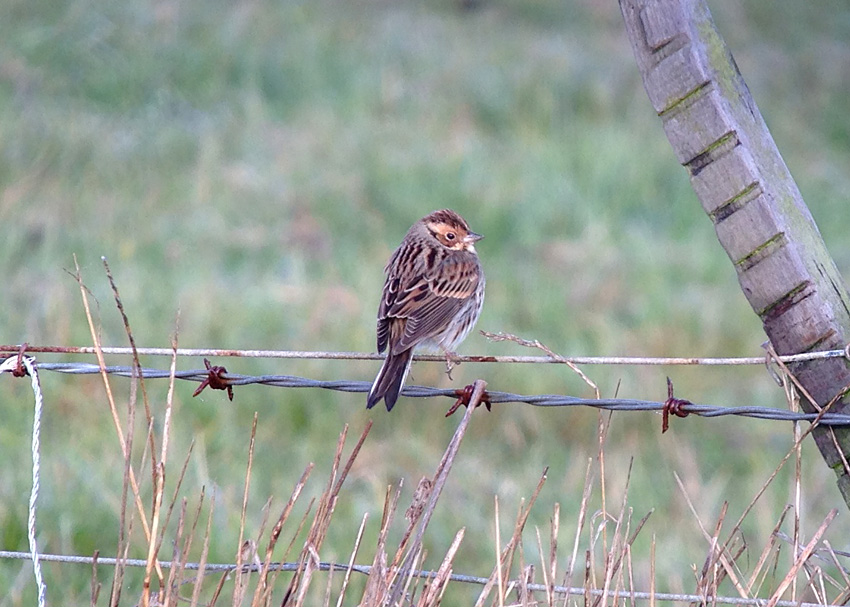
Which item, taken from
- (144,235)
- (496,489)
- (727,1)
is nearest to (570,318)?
(496,489)

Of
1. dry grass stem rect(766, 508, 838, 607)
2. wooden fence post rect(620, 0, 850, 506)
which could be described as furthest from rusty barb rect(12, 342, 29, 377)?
dry grass stem rect(766, 508, 838, 607)

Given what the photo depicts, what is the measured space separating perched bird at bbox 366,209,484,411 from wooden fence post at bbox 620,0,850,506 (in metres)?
1.73

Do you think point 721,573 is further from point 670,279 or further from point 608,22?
point 608,22

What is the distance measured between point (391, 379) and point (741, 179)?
1.78m

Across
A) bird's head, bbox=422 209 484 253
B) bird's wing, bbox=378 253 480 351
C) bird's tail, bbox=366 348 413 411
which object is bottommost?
bird's tail, bbox=366 348 413 411

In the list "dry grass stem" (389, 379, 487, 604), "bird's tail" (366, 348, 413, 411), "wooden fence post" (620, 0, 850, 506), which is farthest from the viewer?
"bird's tail" (366, 348, 413, 411)

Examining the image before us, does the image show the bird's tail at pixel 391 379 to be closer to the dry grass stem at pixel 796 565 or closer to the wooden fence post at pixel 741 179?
the wooden fence post at pixel 741 179

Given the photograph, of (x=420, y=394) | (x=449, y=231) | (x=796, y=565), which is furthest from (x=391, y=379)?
(x=796, y=565)

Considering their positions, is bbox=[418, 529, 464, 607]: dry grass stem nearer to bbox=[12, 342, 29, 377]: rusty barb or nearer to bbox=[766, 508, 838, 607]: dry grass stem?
bbox=[766, 508, 838, 607]: dry grass stem

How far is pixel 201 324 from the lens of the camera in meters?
8.02

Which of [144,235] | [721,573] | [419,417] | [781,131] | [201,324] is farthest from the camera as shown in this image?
[781,131]

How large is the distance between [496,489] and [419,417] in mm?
899

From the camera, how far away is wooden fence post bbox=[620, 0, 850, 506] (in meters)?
3.17

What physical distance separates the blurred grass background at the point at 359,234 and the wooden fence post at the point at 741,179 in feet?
6.44
